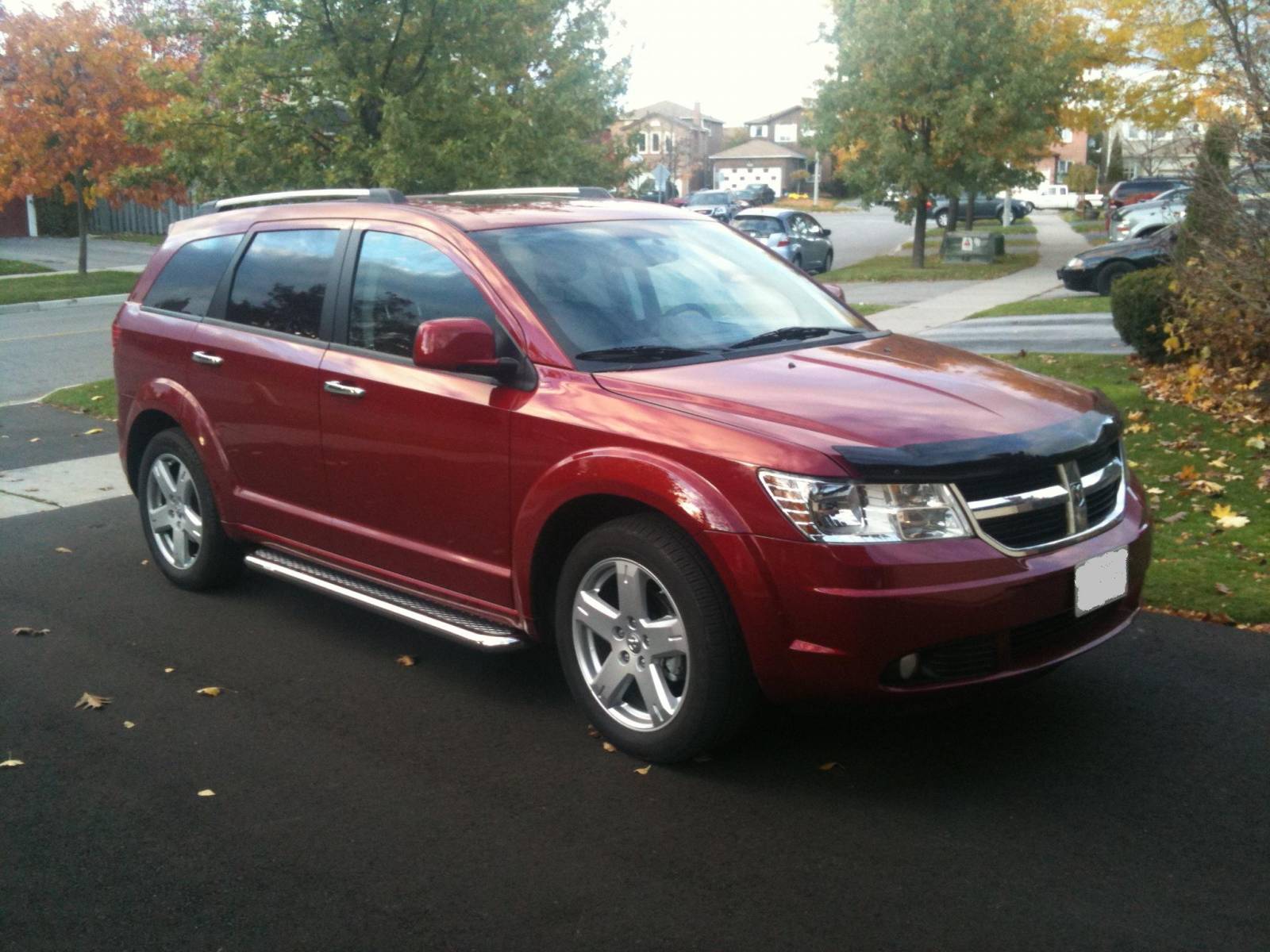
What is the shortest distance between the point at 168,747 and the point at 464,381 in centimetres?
164

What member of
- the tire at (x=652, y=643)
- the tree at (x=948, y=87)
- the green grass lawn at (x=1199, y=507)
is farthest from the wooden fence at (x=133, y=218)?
the tire at (x=652, y=643)

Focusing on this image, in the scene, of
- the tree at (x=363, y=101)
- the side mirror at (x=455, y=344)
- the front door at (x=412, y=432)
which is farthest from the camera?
the tree at (x=363, y=101)

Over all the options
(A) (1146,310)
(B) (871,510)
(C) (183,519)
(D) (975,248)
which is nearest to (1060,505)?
(B) (871,510)

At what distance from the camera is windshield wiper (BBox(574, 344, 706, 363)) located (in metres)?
4.79

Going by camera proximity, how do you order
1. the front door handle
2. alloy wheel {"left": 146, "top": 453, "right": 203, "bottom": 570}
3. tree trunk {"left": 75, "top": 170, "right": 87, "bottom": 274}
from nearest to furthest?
the front door handle < alloy wheel {"left": 146, "top": 453, "right": 203, "bottom": 570} < tree trunk {"left": 75, "top": 170, "right": 87, "bottom": 274}

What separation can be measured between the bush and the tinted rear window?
8.22 meters

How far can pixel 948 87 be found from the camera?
29.6m

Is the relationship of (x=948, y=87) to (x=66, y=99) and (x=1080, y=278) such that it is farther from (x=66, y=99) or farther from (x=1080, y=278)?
(x=66, y=99)

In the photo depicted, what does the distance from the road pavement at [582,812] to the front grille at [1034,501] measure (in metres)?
0.75

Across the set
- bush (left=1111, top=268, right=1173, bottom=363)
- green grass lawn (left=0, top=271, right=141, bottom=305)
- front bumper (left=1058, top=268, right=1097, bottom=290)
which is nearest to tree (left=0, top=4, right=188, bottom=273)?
green grass lawn (left=0, top=271, right=141, bottom=305)

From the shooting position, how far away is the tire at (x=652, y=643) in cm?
419

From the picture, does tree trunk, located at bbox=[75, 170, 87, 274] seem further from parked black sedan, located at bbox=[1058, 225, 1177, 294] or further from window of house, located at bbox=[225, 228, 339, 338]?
window of house, located at bbox=[225, 228, 339, 338]

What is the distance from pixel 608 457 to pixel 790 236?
2474 centimetres

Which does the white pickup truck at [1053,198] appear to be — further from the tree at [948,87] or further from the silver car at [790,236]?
the silver car at [790,236]
